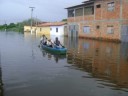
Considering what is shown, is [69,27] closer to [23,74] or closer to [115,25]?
[115,25]

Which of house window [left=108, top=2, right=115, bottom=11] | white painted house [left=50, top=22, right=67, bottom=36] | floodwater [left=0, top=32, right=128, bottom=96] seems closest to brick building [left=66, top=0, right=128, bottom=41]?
house window [left=108, top=2, right=115, bottom=11]

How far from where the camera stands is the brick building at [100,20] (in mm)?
39312

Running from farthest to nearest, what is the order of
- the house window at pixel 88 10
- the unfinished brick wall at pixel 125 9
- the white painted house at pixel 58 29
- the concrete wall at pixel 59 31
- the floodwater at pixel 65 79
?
the concrete wall at pixel 59 31 < the white painted house at pixel 58 29 < the house window at pixel 88 10 < the unfinished brick wall at pixel 125 9 < the floodwater at pixel 65 79

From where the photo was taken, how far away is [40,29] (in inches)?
3339

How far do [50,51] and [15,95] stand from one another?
51.3ft

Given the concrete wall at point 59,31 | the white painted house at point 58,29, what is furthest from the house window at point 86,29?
the concrete wall at point 59,31

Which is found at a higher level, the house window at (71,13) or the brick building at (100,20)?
the house window at (71,13)

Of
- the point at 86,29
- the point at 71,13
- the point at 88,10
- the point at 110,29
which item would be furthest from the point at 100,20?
the point at 71,13

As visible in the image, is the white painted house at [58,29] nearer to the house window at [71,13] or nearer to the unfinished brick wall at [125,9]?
the house window at [71,13]

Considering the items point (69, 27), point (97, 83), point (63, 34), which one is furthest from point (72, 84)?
point (63, 34)

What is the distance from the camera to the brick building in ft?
129

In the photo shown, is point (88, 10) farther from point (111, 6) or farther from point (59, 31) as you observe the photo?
point (59, 31)

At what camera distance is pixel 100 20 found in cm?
4544

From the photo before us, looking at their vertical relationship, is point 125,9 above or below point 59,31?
above
